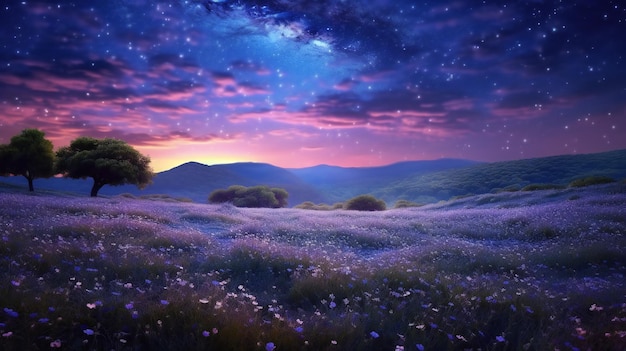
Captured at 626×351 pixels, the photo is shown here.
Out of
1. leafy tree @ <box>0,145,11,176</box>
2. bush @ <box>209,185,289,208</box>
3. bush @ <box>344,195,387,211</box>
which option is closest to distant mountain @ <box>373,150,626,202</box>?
bush @ <box>344,195,387,211</box>

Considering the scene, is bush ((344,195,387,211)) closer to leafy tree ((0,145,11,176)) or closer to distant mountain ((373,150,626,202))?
leafy tree ((0,145,11,176))

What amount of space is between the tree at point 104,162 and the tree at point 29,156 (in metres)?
2.60

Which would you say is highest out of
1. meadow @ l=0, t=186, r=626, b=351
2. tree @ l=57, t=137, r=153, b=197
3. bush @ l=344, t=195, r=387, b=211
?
tree @ l=57, t=137, r=153, b=197

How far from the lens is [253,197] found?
208 feet

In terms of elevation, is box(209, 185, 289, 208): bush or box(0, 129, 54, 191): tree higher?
box(0, 129, 54, 191): tree

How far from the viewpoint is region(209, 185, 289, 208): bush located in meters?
63.1

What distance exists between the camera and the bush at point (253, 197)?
63062mm

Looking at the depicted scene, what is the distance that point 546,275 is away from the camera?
8469 mm

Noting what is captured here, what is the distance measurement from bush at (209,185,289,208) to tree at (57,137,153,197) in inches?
1020

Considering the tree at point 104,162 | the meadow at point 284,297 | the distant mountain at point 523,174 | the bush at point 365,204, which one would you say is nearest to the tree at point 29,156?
the tree at point 104,162

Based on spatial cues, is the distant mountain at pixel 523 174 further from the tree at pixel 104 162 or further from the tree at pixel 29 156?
the tree at pixel 29 156

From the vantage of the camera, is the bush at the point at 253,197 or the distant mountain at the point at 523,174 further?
the distant mountain at the point at 523,174

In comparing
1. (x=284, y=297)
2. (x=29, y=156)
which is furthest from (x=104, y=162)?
(x=284, y=297)

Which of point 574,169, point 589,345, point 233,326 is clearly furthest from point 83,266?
point 574,169
